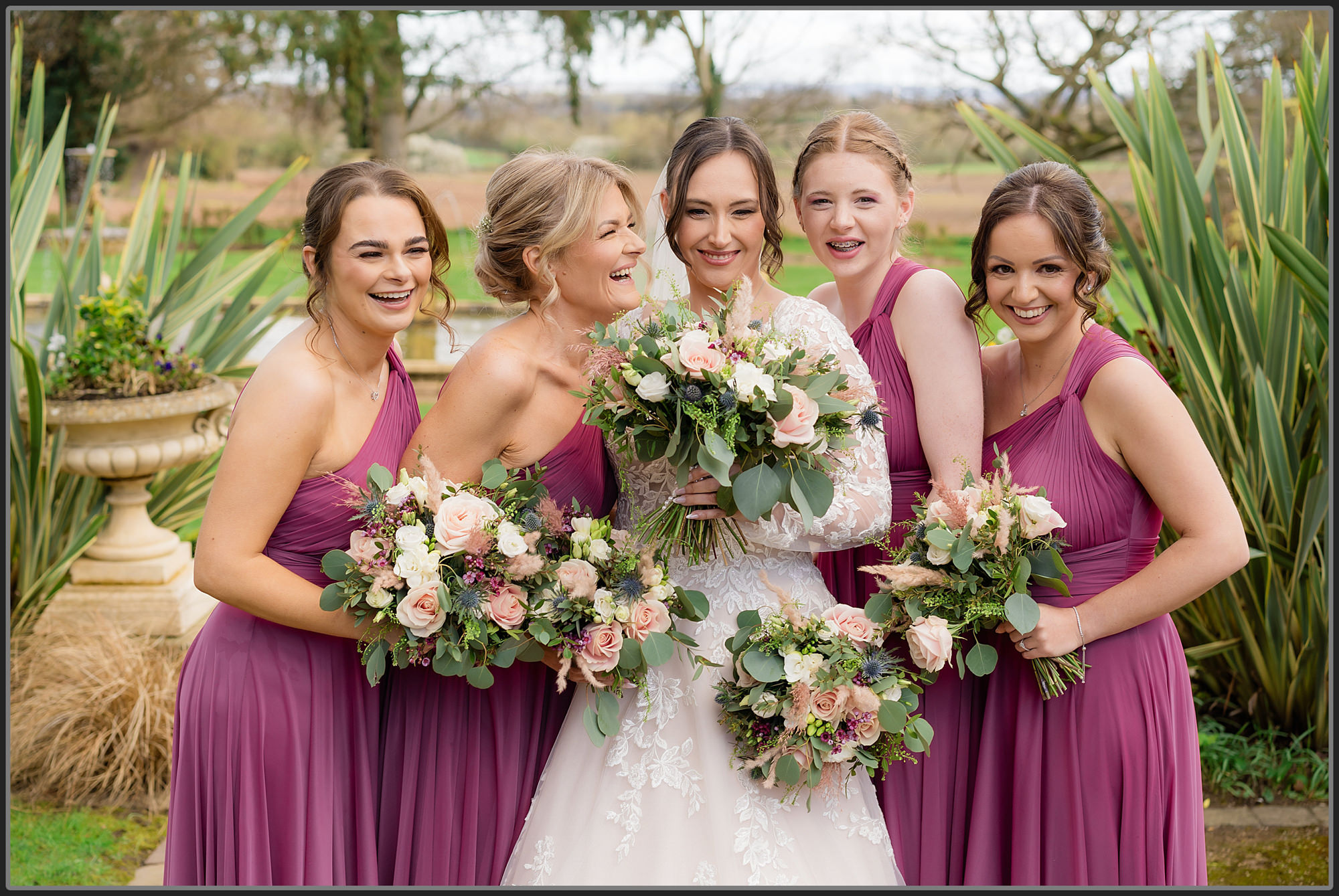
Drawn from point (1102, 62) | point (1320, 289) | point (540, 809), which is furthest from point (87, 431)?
point (1102, 62)

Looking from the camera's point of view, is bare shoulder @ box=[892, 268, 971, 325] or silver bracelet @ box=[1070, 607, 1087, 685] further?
bare shoulder @ box=[892, 268, 971, 325]

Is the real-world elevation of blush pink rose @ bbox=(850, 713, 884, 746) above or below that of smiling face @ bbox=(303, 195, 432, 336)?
below

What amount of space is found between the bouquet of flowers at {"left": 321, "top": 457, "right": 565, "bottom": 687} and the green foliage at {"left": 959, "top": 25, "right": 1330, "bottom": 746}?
2851 mm

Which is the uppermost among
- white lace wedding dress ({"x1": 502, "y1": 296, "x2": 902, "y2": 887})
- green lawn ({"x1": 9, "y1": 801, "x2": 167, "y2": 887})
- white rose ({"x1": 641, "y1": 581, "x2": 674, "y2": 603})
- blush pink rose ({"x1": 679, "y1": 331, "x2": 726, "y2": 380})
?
blush pink rose ({"x1": 679, "y1": 331, "x2": 726, "y2": 380})

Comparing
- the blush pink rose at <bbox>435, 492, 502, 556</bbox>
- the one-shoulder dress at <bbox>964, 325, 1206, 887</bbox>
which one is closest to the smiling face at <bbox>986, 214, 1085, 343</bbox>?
the one-shoulder dress at <bbox>964, 325, 1206, 887</bbox>

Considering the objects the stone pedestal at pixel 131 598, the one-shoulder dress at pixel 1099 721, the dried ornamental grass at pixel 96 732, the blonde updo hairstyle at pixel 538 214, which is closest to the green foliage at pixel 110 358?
the stone pedestal at pixel 131 598

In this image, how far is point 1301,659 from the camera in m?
4.63

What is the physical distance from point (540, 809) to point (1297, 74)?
3.89 m

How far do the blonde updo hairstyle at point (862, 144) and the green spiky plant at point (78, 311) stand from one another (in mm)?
2865

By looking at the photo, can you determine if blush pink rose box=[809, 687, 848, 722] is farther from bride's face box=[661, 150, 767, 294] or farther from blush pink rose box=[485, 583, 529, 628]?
bride's face box=[661, 150, 767, 294]

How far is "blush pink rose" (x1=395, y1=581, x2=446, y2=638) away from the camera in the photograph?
7.86ft

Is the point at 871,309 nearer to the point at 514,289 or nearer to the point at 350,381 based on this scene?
the point at 514,289

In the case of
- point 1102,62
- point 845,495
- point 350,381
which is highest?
point 1102,62

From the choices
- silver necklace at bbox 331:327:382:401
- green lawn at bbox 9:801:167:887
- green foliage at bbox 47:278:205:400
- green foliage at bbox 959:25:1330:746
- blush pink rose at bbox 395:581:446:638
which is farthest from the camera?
green foliage at bbox 47:278:205:400
